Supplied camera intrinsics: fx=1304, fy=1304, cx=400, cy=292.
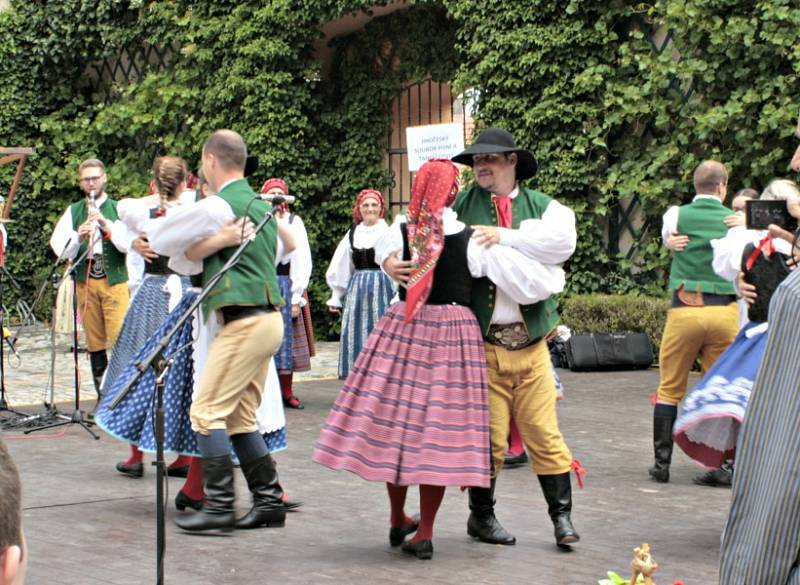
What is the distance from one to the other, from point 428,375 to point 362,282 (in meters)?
4.64

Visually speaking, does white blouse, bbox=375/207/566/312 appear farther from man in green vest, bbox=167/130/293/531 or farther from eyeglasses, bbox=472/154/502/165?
man in green vest, bbox=167/130/293/531

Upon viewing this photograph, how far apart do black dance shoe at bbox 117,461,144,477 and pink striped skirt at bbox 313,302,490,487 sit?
2.14 meters

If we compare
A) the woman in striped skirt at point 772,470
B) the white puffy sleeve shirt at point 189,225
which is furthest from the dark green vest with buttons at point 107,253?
the woman in striped skirt at point 772,470

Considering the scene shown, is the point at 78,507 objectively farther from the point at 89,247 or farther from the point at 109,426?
the point at 89,247

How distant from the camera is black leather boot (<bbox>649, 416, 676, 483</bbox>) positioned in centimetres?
659

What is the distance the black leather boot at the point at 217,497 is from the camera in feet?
17.6

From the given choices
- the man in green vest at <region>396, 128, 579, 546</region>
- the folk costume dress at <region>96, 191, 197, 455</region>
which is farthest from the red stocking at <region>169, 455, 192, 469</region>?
the man in green vest at <region>396, 128, 579, 546</region>

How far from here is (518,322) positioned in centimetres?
504

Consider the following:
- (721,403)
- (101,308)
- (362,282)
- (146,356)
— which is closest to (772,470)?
(721,403)

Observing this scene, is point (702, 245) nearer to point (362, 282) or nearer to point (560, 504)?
point (560, 504)

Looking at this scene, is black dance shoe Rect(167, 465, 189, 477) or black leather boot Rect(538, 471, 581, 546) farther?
black dance shoe Rect(167, 465, 189, 477)

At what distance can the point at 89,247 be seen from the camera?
8.20 m

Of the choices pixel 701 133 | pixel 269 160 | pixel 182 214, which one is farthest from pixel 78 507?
pixel 269 160

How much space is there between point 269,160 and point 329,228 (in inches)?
46.2
